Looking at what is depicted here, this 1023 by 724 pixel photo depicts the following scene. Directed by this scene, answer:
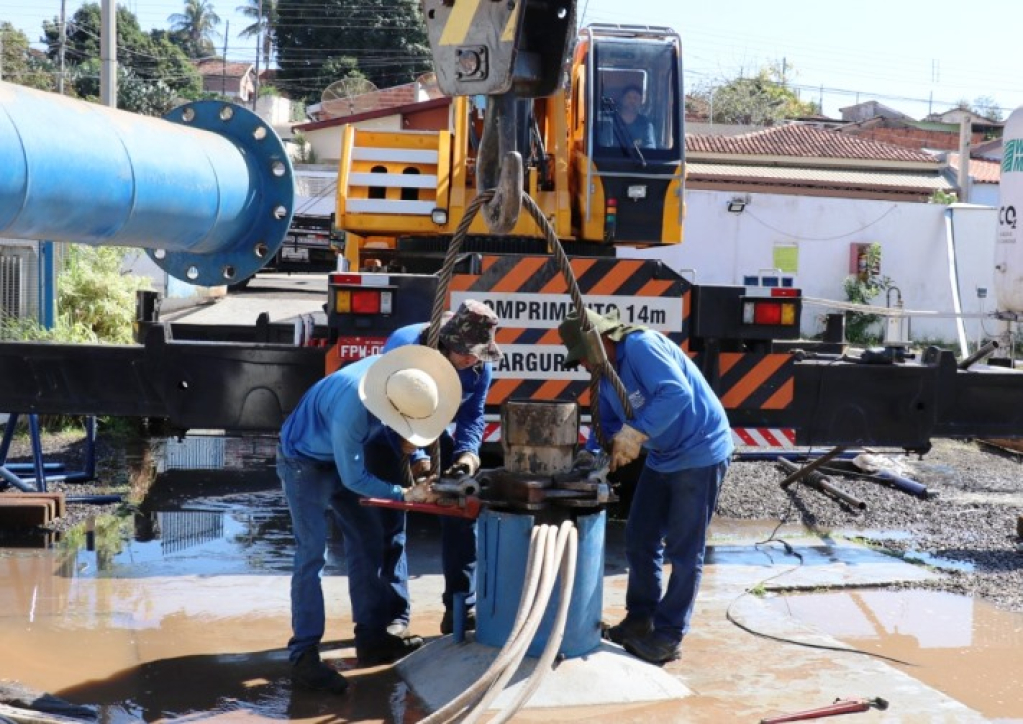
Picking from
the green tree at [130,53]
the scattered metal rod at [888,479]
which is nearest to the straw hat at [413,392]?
the scattered metal rod at [888,479]

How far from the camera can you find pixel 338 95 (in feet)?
157

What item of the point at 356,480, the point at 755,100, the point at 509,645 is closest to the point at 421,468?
the point at 356,480

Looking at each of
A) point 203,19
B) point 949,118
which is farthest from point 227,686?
point 203,19

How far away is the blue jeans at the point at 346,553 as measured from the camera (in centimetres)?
540

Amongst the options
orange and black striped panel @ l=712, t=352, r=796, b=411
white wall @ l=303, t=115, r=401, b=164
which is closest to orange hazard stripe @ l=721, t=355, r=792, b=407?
orange and black striped panel @ l=712, t=352, r=796, b=411

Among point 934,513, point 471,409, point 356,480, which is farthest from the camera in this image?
point 934,513

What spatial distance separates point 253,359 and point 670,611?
2.90 m

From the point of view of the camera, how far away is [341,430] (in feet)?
16.4

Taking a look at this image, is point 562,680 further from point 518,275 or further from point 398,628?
point 518,275

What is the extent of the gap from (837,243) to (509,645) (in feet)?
79.5

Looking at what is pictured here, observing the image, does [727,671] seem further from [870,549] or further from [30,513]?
[30,513]

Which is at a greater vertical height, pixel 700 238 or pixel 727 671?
pixel 700 238

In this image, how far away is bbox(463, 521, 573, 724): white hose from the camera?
431cm

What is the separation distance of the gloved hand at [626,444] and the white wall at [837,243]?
2129cm
